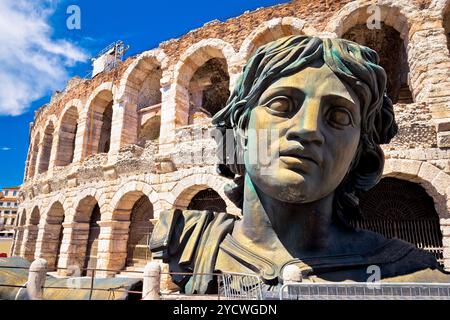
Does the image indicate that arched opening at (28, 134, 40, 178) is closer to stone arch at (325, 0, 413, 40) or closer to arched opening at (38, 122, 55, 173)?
arched opening at (38, 122, 55, 173)

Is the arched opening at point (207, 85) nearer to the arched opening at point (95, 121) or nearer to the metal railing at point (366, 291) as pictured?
the arched opening at point (95, 121)

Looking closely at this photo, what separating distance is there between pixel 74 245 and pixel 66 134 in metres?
5.78

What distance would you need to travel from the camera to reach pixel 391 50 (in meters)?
11.8

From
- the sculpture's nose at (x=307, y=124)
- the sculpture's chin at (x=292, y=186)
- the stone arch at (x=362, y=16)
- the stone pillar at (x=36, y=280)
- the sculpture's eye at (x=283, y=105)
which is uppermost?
the stone arch at (x=362, y=16)

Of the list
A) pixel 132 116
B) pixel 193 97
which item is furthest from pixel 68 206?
pixel 193 97

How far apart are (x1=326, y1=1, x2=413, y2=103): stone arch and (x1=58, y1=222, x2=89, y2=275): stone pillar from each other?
11.6 m

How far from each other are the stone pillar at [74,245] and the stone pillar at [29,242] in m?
4.42

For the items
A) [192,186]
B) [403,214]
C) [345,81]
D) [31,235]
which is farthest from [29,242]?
[345,81]

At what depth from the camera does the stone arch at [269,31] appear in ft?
29.8

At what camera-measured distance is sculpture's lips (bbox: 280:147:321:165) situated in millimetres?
1617

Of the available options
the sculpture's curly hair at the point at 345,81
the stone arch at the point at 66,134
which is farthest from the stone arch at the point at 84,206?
the sculpture's curly hair at the point at 345,81

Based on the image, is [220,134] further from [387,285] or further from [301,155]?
[387,285]

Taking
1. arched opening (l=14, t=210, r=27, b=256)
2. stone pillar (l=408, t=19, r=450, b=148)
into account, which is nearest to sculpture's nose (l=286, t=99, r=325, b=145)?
stone pillar (l=408, t=19, r=450, b=148)

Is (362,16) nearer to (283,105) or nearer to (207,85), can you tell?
(207,85)
